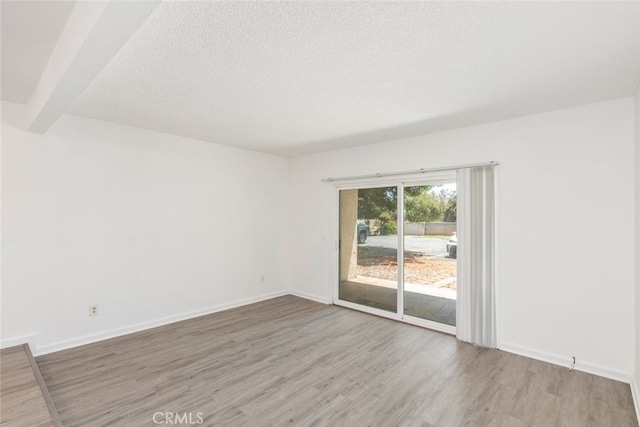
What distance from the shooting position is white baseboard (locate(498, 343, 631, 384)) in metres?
2.71

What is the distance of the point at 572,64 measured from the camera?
213 cm

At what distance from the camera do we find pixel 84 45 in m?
1.50

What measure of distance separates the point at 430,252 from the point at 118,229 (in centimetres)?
398

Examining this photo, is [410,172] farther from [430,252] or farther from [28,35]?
[28,35]

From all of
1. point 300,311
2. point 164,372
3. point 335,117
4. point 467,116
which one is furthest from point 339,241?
point 164,372

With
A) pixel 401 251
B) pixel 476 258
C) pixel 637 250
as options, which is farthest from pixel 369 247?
pixel 637 250

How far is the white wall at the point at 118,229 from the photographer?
10.0 feet

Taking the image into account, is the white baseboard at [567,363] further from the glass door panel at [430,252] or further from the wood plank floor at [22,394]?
the wood plank floor at [22,394]

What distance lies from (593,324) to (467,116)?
2.37 m

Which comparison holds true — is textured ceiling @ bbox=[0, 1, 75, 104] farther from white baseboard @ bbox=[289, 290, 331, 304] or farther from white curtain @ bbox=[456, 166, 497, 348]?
white baseboard @ bbox=[289, 290, 331, 304]

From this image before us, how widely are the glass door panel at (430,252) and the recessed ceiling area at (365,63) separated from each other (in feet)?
3.31

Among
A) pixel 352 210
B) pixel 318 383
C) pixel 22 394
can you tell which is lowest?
pixel 318 383

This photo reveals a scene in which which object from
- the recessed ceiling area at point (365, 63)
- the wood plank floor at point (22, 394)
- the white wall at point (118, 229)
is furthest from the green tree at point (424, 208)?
the wood plank floor at point (22, 394)

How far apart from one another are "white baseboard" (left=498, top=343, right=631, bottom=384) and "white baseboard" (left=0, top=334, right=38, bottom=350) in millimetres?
4944
